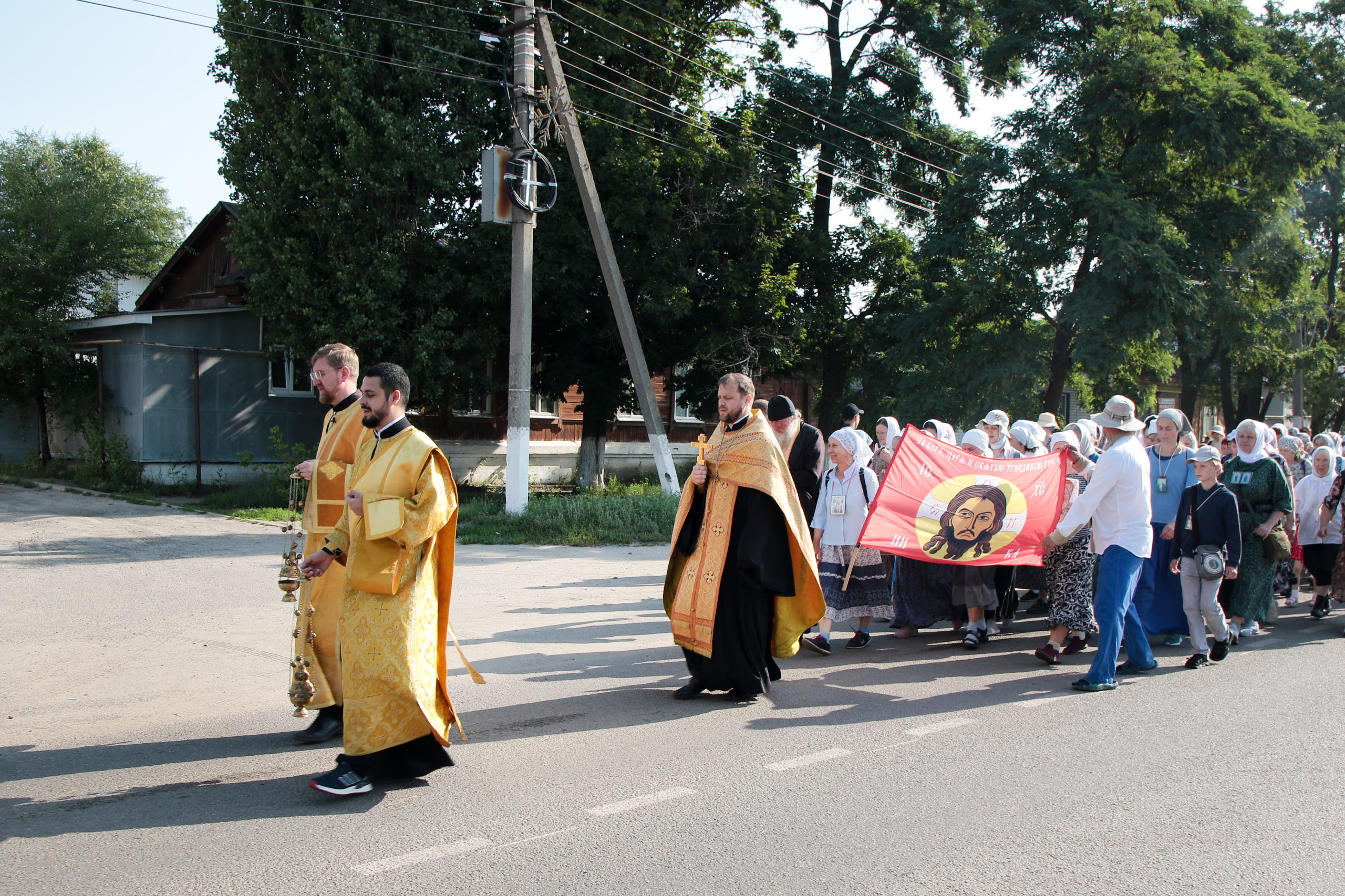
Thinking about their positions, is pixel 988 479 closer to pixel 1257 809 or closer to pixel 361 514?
pixel 1257 809

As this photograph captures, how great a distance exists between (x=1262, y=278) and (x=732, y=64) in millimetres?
14792

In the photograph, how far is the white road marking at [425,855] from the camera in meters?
3.64

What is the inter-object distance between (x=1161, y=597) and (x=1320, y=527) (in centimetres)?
301

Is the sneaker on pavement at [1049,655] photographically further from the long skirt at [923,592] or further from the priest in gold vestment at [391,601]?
the priest in gold vestment at [391,601]

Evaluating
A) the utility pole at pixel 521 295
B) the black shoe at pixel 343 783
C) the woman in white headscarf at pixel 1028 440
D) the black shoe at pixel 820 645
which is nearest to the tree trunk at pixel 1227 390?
the utility pole at pixel 521 295

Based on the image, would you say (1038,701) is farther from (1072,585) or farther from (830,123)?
(830,123)

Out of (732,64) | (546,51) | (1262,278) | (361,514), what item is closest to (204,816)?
(361,514)

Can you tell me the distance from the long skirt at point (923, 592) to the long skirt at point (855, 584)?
1.78ft

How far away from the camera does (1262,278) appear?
2477cm

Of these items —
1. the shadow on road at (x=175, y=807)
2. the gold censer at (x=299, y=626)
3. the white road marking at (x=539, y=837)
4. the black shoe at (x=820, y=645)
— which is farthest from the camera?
the black shoe at (x=820, y=645)

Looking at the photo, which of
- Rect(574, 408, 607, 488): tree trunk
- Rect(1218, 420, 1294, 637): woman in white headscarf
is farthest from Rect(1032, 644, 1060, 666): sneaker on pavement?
Rect(574, 408, 607, 488): tree trunk

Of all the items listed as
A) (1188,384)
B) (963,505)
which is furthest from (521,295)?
(1188,384)

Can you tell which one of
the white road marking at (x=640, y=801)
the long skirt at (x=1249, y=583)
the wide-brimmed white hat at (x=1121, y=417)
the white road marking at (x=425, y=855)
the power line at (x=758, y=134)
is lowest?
the white road marking at (x=640, y=801)

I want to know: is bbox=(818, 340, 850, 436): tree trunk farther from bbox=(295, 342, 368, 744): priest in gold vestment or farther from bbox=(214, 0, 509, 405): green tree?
bbox=(295, 342, 368, 744): priest in gold vestment
